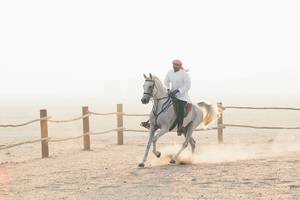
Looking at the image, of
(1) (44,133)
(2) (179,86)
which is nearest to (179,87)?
(2) (179,86)

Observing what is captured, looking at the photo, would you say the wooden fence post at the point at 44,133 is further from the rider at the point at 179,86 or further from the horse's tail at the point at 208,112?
the rider at the point at 179,86

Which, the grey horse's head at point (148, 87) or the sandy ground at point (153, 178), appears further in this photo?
the grey horse's head at point (148, 87)

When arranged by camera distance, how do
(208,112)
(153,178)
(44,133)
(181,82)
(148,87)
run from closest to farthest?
(153,178), (148,87), (181,82), (208,112), (44,133)

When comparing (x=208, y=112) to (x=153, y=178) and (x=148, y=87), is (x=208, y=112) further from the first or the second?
(x=153, y=178)

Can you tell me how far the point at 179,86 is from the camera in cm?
1148

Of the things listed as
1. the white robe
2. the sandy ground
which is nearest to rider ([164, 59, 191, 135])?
the white robe

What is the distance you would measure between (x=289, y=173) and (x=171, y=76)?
10.5ft

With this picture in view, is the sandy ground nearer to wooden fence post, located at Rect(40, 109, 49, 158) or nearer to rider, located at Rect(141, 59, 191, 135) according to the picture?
wooden fence post, located at Rect(40, 109, 49, 158)

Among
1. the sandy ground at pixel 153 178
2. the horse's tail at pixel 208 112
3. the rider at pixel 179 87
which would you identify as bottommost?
the sandy ground at pixel 153 178

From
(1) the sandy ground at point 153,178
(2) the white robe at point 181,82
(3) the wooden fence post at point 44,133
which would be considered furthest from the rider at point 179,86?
(3) the wooden fence post at point 44,133

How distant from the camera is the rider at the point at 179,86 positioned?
1143cm

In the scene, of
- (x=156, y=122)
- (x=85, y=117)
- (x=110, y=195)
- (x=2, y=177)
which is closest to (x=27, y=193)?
(x=110, y=195)

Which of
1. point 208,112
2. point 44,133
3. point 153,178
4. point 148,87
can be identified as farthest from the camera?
point 44,133

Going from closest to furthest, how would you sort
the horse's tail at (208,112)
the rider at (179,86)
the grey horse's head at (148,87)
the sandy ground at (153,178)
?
the sandy ground at (153,178) → the grey horse's head at (148,87) → the rider at (179,86) → the horse's tail at (208,112)
